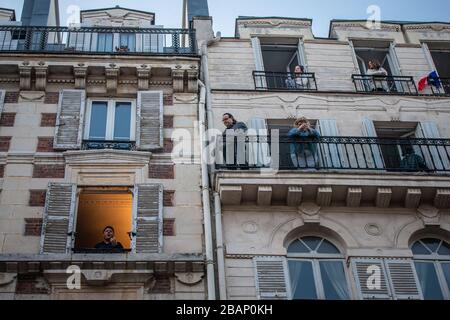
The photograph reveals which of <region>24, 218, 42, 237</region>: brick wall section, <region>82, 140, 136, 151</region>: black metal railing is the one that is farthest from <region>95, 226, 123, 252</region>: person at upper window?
<region>82, 140, 136, 151</region>: black metal railing

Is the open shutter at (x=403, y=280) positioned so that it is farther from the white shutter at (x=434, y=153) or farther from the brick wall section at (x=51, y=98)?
the brick wall section at (x=51, y=98)

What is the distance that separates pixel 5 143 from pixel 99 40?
12.8 ft

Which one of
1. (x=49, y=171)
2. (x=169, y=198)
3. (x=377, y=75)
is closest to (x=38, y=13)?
(x=49, y=171)

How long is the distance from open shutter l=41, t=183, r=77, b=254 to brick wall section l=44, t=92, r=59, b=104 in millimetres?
2258

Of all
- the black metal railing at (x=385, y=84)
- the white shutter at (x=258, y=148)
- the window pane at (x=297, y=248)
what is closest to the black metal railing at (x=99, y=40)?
the white shutter at (x=258, y=148)

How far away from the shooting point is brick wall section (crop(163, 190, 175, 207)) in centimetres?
1110

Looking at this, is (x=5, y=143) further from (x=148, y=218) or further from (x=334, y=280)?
(x=334, y=280)

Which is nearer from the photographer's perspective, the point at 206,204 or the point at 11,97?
the point at 206,204

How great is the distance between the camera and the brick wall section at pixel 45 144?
11719 millimetres

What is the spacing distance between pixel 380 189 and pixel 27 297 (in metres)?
6.16

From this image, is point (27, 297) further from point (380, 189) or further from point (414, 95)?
point (414, 95)

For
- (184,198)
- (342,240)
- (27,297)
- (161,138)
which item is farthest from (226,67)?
(27,297)

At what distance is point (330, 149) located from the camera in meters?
12.4
